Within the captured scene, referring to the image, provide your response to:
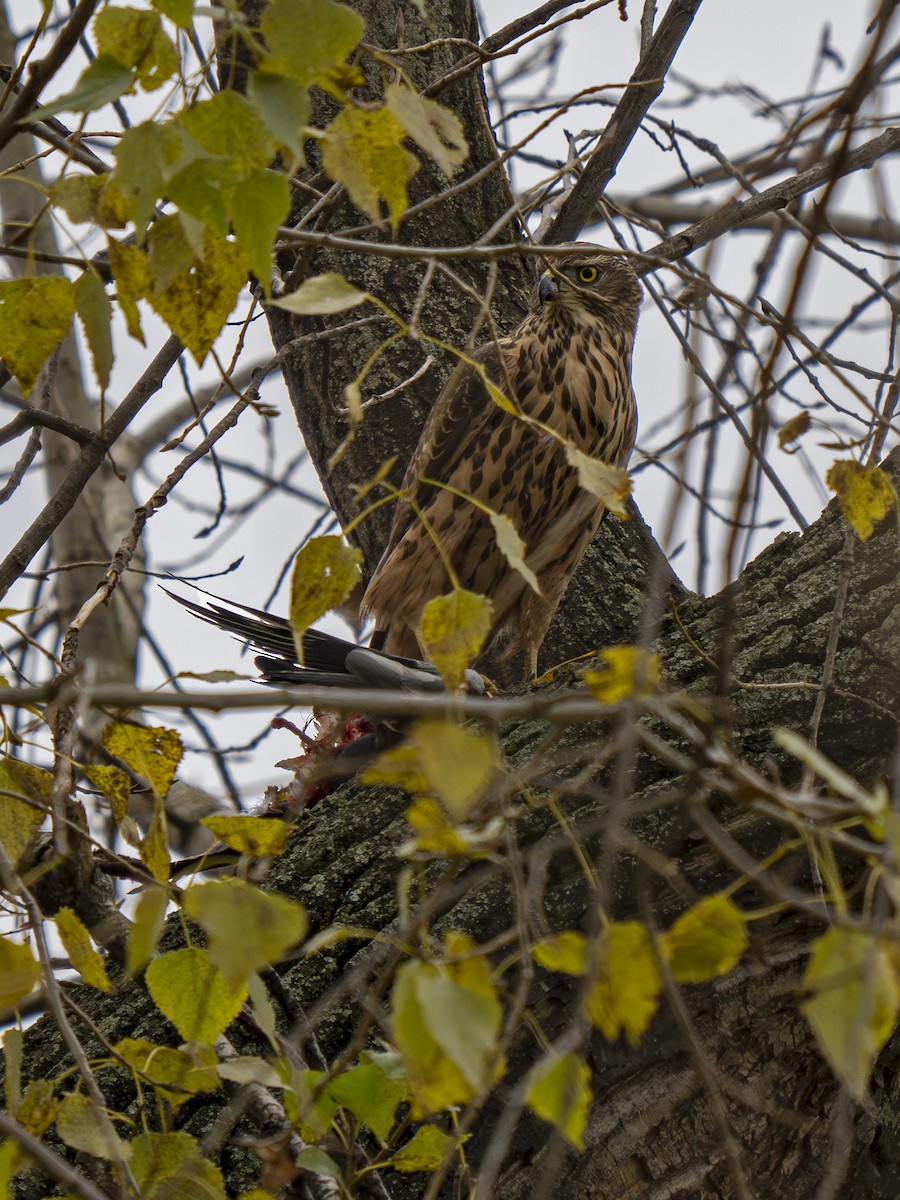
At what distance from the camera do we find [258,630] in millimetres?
2912

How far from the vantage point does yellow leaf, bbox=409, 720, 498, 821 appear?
0.90 meters

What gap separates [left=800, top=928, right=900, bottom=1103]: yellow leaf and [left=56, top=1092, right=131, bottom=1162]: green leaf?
766 mm

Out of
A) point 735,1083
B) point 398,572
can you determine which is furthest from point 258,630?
point 735,1083

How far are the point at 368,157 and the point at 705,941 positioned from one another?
0.82 metres

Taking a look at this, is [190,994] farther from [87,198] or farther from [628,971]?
[87,198]

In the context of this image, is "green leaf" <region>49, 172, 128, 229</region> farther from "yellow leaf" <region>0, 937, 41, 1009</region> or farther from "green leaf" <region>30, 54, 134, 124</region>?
"yellow leaf" <region>0, 937, 41, 1009</region>

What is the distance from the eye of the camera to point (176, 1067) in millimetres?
1413

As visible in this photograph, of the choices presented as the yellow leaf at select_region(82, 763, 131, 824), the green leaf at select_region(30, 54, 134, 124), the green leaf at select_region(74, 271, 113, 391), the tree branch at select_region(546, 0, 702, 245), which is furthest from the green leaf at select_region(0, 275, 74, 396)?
the tree branch at select_region(546, 0, 702, 245)

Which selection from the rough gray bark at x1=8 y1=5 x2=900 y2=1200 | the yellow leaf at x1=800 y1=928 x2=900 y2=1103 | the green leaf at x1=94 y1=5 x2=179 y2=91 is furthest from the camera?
the rough gray bark at x1=8 y1=5 x2=900 y2=1200

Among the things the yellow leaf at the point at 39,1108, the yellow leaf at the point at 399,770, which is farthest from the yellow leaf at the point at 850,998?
the yellow leaf at the point at 39,1108

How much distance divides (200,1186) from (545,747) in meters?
0.66

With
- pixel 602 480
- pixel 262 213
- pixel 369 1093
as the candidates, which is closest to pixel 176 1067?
pixel 369 1093

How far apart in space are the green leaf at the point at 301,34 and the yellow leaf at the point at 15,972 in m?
0.84

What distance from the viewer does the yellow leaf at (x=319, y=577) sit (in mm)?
1360
